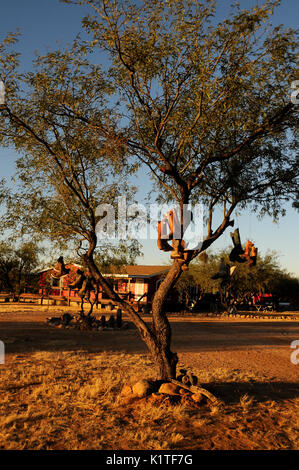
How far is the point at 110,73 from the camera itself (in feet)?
33.9

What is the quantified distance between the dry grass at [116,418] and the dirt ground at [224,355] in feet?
0.17

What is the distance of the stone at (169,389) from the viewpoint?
A: 9.10m

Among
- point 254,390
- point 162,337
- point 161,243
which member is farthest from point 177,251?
point 254,390

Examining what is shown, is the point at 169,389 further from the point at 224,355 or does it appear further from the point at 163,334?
the point at 224,355

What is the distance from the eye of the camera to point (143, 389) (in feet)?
29.6

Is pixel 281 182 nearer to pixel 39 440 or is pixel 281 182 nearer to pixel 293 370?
pixel 293 370

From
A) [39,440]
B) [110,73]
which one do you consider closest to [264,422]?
[39,440]

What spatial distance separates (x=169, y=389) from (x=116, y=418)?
1.63 meters

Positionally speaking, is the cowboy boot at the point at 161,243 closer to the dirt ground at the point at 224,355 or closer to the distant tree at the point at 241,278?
the dirt ground at the point at 224,355

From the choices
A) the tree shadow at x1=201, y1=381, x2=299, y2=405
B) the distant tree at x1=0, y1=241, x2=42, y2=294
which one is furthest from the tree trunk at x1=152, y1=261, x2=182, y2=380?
the distant tree at x1=0, y1=241, x2=42, y2=294

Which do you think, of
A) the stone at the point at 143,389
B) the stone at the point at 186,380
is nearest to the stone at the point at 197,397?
the stone at the point at 186,380

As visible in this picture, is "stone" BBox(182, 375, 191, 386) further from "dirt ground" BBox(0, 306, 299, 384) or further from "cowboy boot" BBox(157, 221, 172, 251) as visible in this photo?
"dirt ground" BBox(0, 306, 299, 384)

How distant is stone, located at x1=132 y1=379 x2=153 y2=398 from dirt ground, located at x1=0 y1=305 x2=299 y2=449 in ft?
5.66

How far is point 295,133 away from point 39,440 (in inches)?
374
